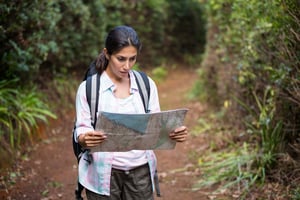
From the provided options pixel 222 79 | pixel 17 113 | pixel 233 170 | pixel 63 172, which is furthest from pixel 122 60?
pixel 222 79

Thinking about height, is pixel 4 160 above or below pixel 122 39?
below

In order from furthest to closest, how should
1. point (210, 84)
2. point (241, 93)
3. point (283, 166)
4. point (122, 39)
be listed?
point (210, 84), point (241, 93), point (283, 166), point (122, 39)

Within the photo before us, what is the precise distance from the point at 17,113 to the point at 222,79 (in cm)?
414

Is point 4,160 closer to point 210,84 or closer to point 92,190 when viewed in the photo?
point 92,190

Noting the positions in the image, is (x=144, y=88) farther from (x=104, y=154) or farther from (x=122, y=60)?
(x=104, y=154)

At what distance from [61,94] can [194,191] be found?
4570mm

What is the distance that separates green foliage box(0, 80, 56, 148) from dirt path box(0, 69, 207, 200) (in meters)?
0.37

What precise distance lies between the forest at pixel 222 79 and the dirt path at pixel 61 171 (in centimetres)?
23

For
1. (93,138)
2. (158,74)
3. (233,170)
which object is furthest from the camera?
(158,74)

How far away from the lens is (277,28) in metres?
5.84

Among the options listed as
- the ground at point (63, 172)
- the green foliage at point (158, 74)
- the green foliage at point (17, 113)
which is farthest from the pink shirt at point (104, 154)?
the green foliage at point (158, 74)

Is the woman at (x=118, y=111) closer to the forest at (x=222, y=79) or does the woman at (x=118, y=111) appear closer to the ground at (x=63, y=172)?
the forest at (x=222, y=79)

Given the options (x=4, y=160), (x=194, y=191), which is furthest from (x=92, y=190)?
(x=4, y=160)

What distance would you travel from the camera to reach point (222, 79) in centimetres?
934
